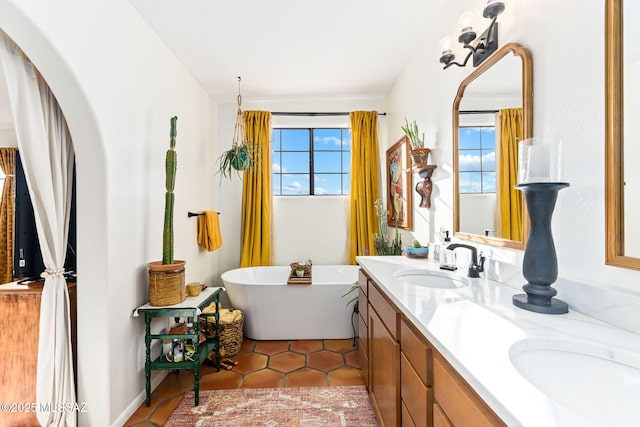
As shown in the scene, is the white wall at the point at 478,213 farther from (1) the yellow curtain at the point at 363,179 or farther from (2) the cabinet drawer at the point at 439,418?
(1) the yellow curtain at the point at 363,179

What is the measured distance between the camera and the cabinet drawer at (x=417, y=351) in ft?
2.93

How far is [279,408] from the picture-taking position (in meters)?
1.82

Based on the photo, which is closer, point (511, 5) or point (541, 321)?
point (541, 321)

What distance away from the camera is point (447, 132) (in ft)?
6.28

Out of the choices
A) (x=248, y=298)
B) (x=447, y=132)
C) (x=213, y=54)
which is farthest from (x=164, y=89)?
(x=447, y=132)

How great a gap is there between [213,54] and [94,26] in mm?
1025

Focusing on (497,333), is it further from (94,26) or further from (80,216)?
(94,26)

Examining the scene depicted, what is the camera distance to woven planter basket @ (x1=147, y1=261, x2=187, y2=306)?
1868 mm

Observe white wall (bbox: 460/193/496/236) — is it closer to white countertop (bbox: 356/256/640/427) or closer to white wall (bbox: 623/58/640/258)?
white countertop (bbox: 356/256/640/427)

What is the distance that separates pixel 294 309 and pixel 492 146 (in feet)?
6.99

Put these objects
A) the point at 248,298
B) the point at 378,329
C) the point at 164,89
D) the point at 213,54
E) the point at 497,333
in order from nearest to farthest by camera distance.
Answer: the point at 497,333 → the point at 378,329 → the point at 164,89 → the point at 213,54 → the point at 248,298

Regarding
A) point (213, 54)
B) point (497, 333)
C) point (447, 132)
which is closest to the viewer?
point (497, 333)

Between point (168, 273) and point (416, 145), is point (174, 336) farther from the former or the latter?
point (416, 145)

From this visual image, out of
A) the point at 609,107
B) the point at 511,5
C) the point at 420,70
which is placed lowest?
the point at 609,107
